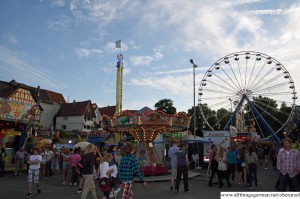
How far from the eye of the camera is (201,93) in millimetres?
31281

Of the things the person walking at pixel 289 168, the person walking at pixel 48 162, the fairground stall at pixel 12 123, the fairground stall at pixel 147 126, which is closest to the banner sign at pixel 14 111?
the fairground stall at pixel 12 123

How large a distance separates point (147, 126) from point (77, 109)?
137 feet

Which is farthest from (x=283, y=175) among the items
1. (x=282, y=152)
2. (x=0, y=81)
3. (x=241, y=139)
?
(x=0, y=81)

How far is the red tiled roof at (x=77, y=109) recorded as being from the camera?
183 ft

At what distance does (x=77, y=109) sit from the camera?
56.6 meters

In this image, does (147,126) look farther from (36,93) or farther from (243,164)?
(36,93)

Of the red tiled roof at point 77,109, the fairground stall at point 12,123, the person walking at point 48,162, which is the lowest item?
the person walking at point 48,162

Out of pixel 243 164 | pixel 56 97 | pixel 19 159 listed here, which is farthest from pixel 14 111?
pixel 56 97

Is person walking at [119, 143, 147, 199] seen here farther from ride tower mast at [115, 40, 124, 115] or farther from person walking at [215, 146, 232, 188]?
ride tower mast at [115, 40, 124, 115]

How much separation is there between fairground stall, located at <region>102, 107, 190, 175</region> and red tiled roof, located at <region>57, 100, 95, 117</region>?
38757 millimetres

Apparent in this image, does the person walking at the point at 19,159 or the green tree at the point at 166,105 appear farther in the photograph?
the green tree at the point at 166,105

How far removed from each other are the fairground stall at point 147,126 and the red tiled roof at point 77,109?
38757mm

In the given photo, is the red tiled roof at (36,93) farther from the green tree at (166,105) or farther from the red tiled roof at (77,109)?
the green tree at (166,105)

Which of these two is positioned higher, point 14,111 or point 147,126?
point 14,111
